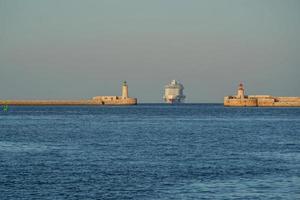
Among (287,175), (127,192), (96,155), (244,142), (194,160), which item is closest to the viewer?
(127,192)

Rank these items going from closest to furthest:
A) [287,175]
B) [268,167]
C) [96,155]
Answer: [287,175] → [268,167] → [96,155]

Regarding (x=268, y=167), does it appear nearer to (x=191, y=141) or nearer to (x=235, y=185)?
(x=235, y=185)

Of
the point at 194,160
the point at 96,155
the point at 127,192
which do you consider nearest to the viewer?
the point at 127,192

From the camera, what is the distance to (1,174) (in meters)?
38.1

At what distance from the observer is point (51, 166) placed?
41.6m

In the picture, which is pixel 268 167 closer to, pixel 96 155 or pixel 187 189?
pixel 187 189

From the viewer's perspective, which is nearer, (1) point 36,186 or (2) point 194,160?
(1) point 36,186

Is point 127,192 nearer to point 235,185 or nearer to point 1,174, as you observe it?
point 235,185

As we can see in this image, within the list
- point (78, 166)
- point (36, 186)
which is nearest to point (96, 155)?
point (78, 166)

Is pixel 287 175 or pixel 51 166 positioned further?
pixel 51 166

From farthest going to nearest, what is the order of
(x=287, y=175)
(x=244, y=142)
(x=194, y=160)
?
(x=244, y=142), (x=194, y=160), (x=287, y=175)

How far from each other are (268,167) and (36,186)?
14.6 meters

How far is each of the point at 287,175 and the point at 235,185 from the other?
4548mm

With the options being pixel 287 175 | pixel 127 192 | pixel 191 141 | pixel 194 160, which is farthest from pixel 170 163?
pixel 191 141
